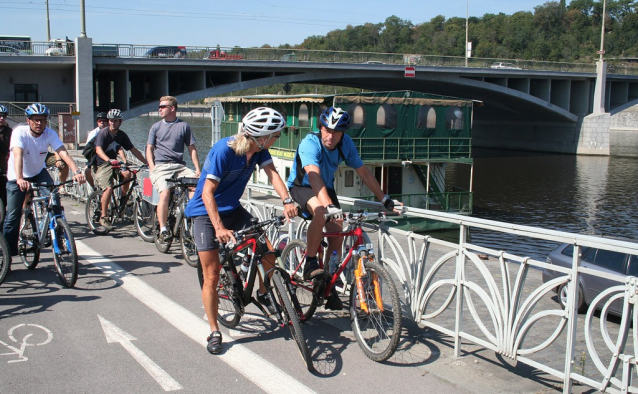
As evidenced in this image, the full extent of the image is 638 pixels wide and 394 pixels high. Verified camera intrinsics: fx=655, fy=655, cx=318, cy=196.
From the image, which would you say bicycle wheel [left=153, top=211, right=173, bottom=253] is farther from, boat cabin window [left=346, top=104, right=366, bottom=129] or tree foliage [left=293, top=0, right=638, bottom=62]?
tree foliage [left=293, top=0, right=638, bottom=62]

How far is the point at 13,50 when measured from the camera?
39.5m

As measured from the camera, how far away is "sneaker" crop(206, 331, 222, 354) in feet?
16.3

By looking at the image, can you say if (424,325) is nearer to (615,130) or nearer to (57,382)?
(57,382)

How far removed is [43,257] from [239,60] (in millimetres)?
41522

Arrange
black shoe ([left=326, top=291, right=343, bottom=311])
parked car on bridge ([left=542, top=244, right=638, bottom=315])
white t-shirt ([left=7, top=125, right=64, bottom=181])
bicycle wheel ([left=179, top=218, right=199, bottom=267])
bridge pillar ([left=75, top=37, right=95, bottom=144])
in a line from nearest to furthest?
black shoe ([left=326, top=291, right=343, bottom=311]) < parked car on bridge ([left=542, top=244, right=638, bottom=315]) < white t-shirt ([left=7, top=125, right=64, bottom=181]) < bicycle wheel ([left=179, top=218, right=199, bottom=267]) < bridge pillar ([left=75, top=37, right=95, bottom=144])

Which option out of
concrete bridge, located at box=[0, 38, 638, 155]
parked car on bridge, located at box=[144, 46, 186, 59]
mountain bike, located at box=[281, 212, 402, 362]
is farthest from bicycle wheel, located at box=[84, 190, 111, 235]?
parked car on bridge, located at box=[144, 46, 186, 59]

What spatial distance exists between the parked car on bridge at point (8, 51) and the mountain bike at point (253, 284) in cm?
3833

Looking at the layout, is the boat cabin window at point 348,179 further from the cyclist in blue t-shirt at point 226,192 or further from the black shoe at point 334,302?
the cyclist in blue t-shirt at point 226,192

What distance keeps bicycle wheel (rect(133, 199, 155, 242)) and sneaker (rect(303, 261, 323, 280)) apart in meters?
4.51

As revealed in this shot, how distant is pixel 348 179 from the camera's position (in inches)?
1088

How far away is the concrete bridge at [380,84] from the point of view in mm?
42094

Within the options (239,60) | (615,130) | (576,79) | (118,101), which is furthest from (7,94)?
(615,130)

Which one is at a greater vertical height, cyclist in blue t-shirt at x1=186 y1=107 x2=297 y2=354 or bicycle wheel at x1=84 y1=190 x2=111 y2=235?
cyclist in blue t-shirt at x1=186 y1=107 x2=297 y2=354

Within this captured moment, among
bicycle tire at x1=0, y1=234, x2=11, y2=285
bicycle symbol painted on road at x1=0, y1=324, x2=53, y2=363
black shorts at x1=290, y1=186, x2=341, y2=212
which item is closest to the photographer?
bicycle symbol painted on road at x1=0, y1=324, x2=53, y2=363
